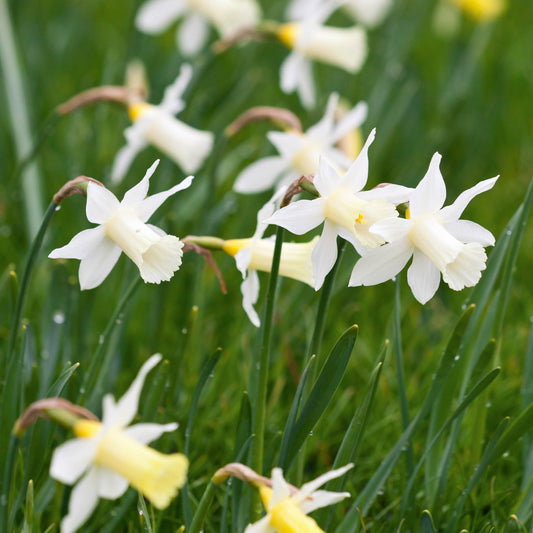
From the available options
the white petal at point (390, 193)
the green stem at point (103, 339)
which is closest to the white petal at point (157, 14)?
the green stem at point (103, 339)

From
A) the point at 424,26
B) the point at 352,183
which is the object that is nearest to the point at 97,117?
the point at 352,183

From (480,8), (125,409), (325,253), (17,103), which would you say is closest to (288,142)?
(325,253)

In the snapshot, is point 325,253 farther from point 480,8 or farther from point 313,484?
point 480,8

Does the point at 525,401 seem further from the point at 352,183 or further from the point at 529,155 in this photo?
the point at 529,155

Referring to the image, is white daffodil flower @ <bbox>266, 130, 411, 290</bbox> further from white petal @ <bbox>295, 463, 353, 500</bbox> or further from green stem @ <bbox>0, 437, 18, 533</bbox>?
green stem @ <bbox>0, 437, 18, 533</bbox>

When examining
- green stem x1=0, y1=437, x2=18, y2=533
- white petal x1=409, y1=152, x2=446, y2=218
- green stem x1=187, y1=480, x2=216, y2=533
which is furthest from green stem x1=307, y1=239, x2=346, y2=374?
green stem x1=0, y1=437, x2=18, y2=533

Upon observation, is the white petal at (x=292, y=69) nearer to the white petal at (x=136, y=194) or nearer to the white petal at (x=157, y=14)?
the white petal at (x=157, y=14)

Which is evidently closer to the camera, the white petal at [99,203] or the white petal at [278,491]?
the white petal at [278,491]

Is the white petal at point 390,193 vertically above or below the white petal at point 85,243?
below
